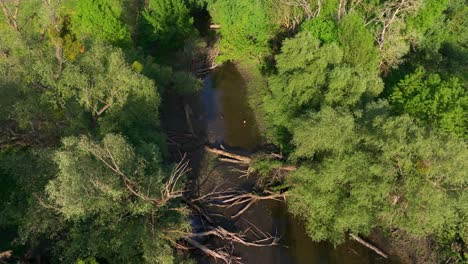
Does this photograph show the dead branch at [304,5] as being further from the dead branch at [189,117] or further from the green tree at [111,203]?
the green tree at [111,203]

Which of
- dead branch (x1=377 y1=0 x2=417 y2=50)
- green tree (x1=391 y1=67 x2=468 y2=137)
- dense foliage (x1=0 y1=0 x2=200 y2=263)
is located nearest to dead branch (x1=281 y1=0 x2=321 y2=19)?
dead branch (x1=377 y1=0 x2=417 y2=50)

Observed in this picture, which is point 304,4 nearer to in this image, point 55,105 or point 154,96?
point 154,96

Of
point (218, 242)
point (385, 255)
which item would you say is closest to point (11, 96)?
point (218, 242)

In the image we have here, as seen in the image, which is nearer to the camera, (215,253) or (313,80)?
(215,253)

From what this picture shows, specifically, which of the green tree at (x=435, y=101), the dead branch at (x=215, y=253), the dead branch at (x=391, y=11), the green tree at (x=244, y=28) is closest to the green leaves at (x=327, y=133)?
the green tree at (x=435, y=101)

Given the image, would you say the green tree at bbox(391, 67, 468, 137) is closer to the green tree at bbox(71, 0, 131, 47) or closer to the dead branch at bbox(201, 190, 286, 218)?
the dead branch at bbox(201, 190, 286, 218)

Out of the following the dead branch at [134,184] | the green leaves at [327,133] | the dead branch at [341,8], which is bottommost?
the dead branch at [134,184]

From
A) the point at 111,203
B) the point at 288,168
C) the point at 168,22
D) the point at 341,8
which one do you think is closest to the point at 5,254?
the point at 111,203

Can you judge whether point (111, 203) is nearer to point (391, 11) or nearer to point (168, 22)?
point (168, 22)
